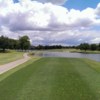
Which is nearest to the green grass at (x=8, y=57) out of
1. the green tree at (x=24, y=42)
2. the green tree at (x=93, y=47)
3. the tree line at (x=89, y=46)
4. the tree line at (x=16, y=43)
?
the tree line at (x=16, y=43)

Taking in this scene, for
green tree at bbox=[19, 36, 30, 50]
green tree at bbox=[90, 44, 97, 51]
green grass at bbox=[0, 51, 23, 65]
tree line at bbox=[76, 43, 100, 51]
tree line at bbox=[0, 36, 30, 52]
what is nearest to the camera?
green grass at bbox=[0, 51, 23, 65]

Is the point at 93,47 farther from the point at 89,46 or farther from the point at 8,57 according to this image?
the point at 8,57

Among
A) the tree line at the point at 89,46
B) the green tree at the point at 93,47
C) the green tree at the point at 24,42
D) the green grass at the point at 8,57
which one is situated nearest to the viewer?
the green grass at the point at 8,57

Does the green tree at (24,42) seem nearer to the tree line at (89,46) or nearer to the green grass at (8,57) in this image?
the tree line at (89,46)

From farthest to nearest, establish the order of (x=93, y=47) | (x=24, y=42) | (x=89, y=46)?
(x=93, y=47) → (x=89, y=46) → (x=24, y=42)

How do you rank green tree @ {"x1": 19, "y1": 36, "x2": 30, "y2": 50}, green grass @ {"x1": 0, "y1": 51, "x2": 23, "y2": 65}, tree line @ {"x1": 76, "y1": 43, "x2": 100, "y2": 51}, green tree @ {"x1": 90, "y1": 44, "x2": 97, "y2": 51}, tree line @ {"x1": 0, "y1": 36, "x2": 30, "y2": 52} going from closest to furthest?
1. green grass @ {"x1": 0, "y1": 51, "x2": 23, "y2": 65}
2. tree line @ {"x1": 0, "y1": 36, "x2": 30, "y2": 52}
3. green tree @ {"x1": 19, "y1": 36, "x2": 30, "y2": 50}
4. tree line @ {"x1": 76, "y1": 43, "x2": 100, "y2": 51}
5. green tree @ {"x1": 90, "y1": 44, "x2": 97, "y2": 51}

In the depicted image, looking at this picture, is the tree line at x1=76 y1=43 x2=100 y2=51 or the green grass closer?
the green grass

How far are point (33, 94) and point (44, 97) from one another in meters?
Answer: 0.77

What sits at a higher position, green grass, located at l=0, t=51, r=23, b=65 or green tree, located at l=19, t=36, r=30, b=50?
green tree, located at l=19, t=36, r=30, b=50

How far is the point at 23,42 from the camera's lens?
11494cm

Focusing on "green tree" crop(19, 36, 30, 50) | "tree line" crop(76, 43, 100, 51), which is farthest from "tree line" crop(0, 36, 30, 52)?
"tree line" crop(76, 43, 100, 51)

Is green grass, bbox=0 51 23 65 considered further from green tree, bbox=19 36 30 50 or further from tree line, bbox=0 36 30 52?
green tree, bbox=19 36 30 50

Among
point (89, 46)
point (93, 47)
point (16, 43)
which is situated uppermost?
point (16, 43)

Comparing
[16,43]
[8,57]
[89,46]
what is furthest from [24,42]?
[8,57]
